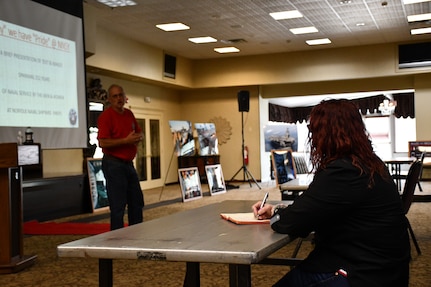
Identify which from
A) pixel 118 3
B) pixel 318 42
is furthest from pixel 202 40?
pixel 118 3

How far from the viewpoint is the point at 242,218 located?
2.15 metres

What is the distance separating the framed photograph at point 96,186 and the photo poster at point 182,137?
7.08 ft

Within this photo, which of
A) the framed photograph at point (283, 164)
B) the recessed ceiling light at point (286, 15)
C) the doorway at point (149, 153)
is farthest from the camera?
the doorway at point (149, 153)

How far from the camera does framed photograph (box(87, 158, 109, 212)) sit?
318 inches

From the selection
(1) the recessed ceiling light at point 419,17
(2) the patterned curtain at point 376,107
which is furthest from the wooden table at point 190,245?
(2) the patterned curtain at point 376,107

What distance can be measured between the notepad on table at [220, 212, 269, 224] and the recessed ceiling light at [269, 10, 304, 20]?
7.23 m

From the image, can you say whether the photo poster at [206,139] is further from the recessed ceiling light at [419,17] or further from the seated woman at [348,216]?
the seated woman at [348,216]

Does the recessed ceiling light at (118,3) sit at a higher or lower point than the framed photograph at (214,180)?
higher

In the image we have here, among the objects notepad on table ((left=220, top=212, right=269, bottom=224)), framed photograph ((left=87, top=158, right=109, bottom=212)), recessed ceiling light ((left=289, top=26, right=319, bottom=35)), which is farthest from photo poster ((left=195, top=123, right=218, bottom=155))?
notepad on table ((left=220, top=212, right=269, bottom=224))

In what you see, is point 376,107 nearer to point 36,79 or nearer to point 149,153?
point 149,153

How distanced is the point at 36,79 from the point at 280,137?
772 centimetres

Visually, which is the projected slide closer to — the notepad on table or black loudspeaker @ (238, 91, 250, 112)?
the notepad on table

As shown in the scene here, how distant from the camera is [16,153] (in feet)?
12.4

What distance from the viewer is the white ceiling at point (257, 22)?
8.47 m
